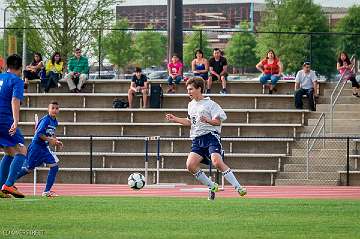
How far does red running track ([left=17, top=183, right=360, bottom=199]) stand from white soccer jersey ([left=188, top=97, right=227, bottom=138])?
505 cm

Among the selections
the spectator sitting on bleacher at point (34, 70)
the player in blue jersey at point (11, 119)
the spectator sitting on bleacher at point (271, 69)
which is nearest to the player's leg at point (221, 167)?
the player in blue jersey at point (11, 119)

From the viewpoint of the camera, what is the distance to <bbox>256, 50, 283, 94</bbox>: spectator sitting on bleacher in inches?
1339

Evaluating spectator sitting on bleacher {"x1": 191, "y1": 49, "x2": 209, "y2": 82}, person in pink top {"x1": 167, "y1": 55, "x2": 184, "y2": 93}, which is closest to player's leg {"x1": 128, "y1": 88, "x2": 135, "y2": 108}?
person in pink top {"x1": 167, "y1": 55, "x2": 184, "y2": 93}

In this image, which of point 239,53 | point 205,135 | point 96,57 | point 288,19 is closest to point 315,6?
point 288,19

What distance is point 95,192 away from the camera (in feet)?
85.9

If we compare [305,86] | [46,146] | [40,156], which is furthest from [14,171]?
[305,86]

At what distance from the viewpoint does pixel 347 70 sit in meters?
34.0

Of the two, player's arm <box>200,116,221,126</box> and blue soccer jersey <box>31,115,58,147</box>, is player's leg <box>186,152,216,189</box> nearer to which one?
player's arm <box>200,116,221,126</box>

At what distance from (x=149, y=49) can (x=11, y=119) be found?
48.4 m

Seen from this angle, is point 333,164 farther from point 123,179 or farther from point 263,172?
point 123,179

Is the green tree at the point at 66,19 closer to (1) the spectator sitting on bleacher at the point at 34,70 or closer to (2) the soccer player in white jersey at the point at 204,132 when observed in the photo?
(1) the spectator sitting on bleacher at the point at 34,70

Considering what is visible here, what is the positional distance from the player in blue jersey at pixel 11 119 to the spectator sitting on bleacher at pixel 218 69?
16.2 meters

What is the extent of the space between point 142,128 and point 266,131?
354 cm

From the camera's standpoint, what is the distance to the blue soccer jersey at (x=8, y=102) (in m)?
18.3
